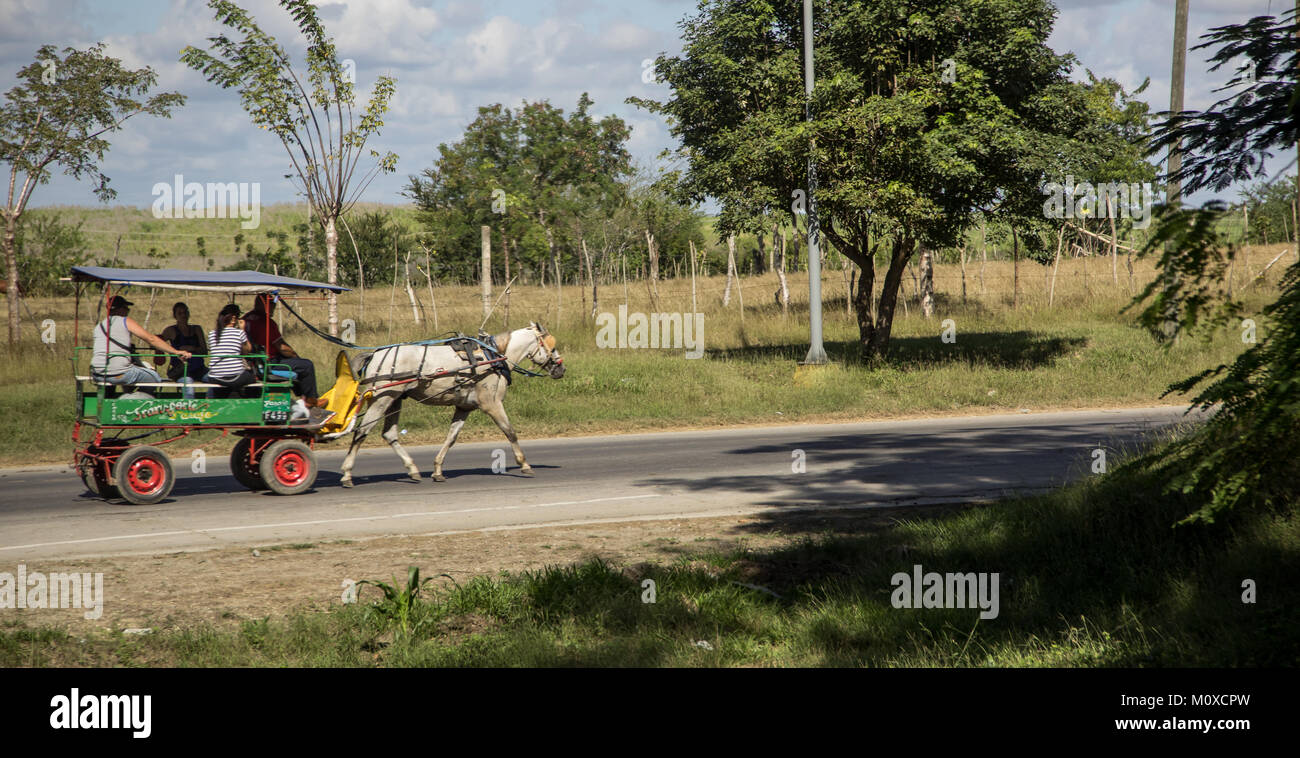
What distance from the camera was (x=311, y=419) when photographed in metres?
12.3

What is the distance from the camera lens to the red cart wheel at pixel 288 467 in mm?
12039

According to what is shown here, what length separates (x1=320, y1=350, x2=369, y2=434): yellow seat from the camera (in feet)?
40.7

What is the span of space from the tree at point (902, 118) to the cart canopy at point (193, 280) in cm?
1284

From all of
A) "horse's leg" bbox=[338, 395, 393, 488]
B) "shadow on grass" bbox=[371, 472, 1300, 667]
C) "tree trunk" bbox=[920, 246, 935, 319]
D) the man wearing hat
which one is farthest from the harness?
"tree trunk" bbox=[920, 246, 935, 319]

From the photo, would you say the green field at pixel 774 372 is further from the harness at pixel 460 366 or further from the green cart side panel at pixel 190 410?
the green cart side panel at pixel 190 410

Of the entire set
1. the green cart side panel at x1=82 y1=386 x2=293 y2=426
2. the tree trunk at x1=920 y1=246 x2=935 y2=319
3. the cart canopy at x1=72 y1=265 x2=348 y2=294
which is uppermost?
the tree trunk at x1=920 y1=246 x2=935 y2=319

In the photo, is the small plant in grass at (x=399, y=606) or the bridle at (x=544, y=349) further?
the bridle at (x=544, y=349)

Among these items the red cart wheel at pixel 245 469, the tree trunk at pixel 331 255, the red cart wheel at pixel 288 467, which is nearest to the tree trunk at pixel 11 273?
the tree trunk at pixel 331 255

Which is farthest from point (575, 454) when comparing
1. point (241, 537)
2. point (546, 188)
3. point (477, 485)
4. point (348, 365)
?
point (546, 188)

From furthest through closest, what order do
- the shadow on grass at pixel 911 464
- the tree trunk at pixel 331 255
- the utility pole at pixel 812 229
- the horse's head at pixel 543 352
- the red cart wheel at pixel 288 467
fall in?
the tree trunk at pixel 331 255 < the utility pole at pixel 812 229 < the horse's head at pixel 543 352 < the red cart wheel at pixel 288 467 < the shadow on grass at pixel 911 464

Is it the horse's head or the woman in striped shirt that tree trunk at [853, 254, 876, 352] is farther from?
the woman in striped shirt

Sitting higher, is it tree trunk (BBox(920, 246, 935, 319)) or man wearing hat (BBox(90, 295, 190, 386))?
tree trunk (BBox(920, 246, 935, 319))

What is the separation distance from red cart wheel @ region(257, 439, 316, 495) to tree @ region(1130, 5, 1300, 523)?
990cm
